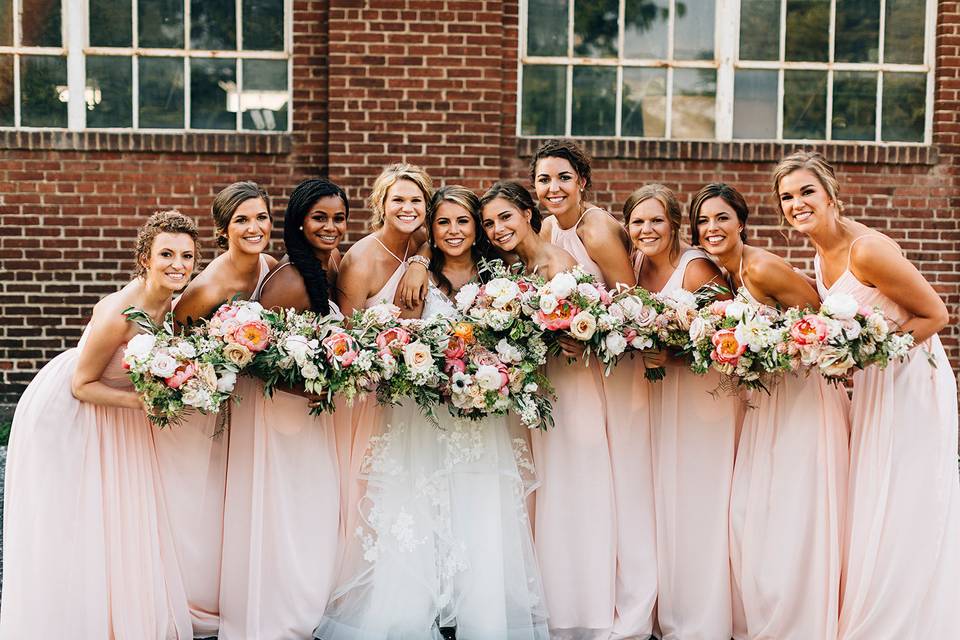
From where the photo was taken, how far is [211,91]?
7.62 m

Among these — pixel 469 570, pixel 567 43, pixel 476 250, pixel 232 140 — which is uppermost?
pixel 567 43

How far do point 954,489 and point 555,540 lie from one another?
5.85 ft

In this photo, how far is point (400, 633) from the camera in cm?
406

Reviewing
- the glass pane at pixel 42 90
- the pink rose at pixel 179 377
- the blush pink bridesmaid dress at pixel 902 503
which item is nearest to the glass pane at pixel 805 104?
the blush pink bridesmaid dress at pixel 902 503

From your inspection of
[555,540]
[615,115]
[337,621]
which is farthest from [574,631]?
[615,115]

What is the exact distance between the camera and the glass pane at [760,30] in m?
7.73

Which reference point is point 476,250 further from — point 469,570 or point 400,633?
point 400,633

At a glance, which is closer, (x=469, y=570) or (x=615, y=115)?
(x=469, y=570)

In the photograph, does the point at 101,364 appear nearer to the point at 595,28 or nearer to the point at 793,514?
the point at 793,514

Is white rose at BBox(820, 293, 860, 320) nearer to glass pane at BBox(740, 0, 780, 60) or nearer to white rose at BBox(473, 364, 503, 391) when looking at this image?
white rose at BBox(473, 364, 503, 391)

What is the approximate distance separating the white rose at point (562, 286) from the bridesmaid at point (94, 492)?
5.34ft

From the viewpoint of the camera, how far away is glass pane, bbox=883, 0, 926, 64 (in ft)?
25.6

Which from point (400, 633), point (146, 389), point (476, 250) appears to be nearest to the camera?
point (146, 389)

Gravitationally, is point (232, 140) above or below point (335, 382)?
above
